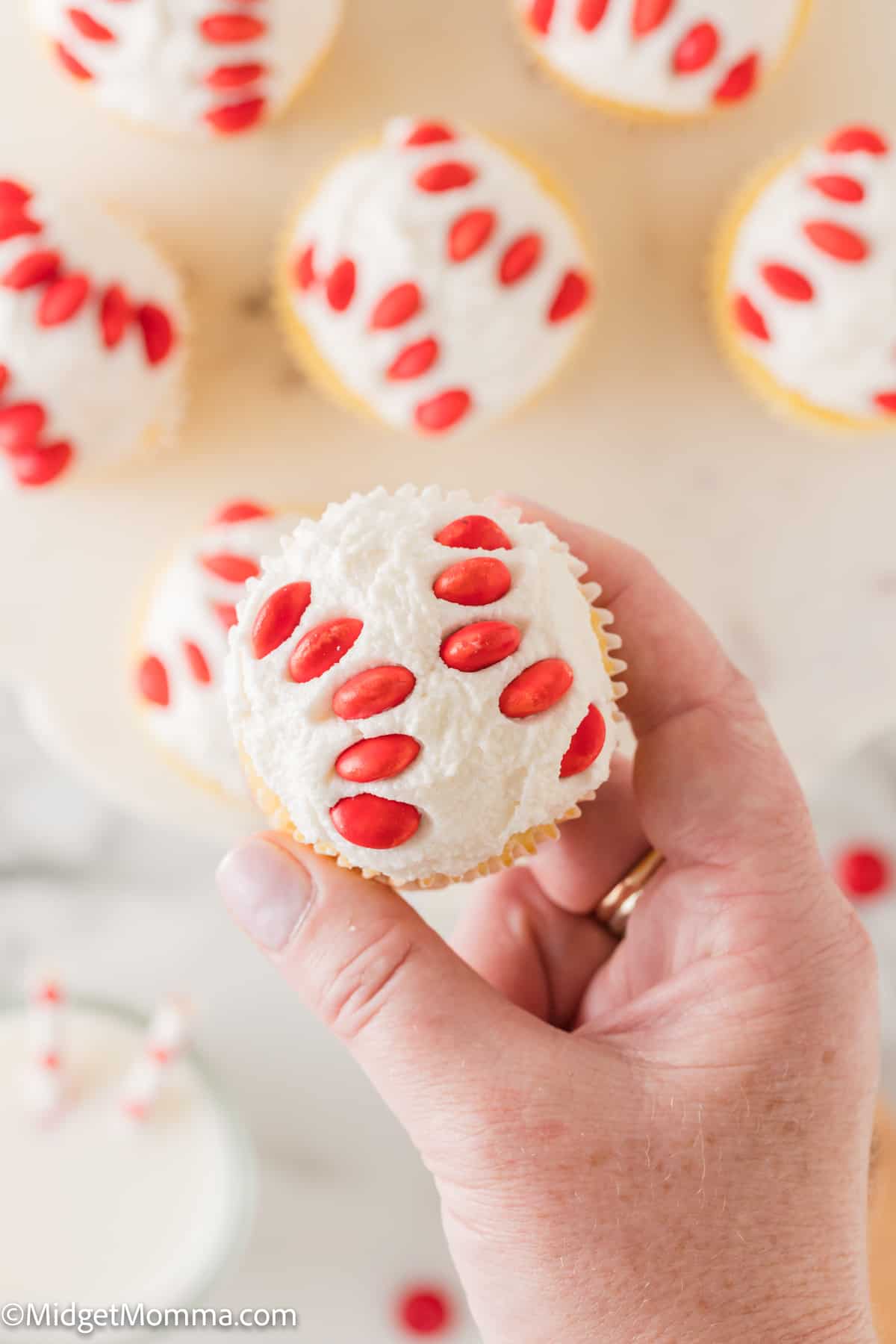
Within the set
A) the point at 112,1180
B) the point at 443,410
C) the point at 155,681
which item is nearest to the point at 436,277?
the point at 443,410

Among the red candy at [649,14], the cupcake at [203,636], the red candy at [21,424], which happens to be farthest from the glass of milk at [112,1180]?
the red candy at [649,14]

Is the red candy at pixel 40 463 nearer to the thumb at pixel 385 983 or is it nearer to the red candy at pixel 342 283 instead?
the red candy at pixel 342 283

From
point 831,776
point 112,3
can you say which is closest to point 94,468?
point 112,3

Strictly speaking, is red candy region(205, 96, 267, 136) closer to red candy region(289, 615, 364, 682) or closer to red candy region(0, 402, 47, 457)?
red candy region(0, 402, 47, 457)

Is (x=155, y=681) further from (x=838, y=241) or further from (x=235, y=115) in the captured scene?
(x=838, y=241)

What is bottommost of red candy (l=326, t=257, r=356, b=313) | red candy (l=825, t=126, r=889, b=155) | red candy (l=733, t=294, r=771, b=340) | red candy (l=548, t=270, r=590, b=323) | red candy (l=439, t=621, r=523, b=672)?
red candy (l=326, t=257, r=356, b=313)

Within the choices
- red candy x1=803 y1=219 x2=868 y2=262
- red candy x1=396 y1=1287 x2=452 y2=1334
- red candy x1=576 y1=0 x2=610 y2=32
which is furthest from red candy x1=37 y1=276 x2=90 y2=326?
red candy x1=396 y1=1287 x2=452 y2=1334
